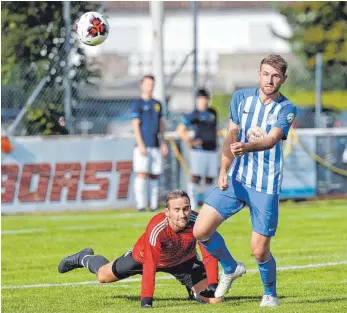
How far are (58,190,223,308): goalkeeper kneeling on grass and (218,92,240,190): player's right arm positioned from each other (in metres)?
0.35

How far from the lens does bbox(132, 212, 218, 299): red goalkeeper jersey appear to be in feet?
30.0

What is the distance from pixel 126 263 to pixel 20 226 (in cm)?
732

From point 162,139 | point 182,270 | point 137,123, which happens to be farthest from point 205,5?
point 182,270

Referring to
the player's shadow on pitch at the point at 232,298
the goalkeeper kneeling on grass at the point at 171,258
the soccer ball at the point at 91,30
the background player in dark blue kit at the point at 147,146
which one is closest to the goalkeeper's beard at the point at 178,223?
the goalkeeper kneeling on grass at the point at 171,258

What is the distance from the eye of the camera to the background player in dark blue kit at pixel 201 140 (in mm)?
18734

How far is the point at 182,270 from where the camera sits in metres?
9.59

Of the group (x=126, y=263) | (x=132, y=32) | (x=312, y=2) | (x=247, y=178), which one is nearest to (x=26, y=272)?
(x=126, y=263)

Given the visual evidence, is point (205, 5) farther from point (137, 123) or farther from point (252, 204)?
point (252, 204)

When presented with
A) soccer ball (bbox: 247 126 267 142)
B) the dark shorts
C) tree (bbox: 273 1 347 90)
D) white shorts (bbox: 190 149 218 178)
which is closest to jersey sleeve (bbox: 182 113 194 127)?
white shorts (bbox: 190 149 218 178)

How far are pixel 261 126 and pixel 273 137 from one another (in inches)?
11.1

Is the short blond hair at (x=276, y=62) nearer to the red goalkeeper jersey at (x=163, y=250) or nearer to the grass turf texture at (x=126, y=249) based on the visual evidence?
the red goalkeeper jersey at (x=163, y=250)

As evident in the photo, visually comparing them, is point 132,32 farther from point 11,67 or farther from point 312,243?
point 312,243

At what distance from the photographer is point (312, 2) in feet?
125

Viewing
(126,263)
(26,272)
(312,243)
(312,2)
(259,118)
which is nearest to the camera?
(259,118)
